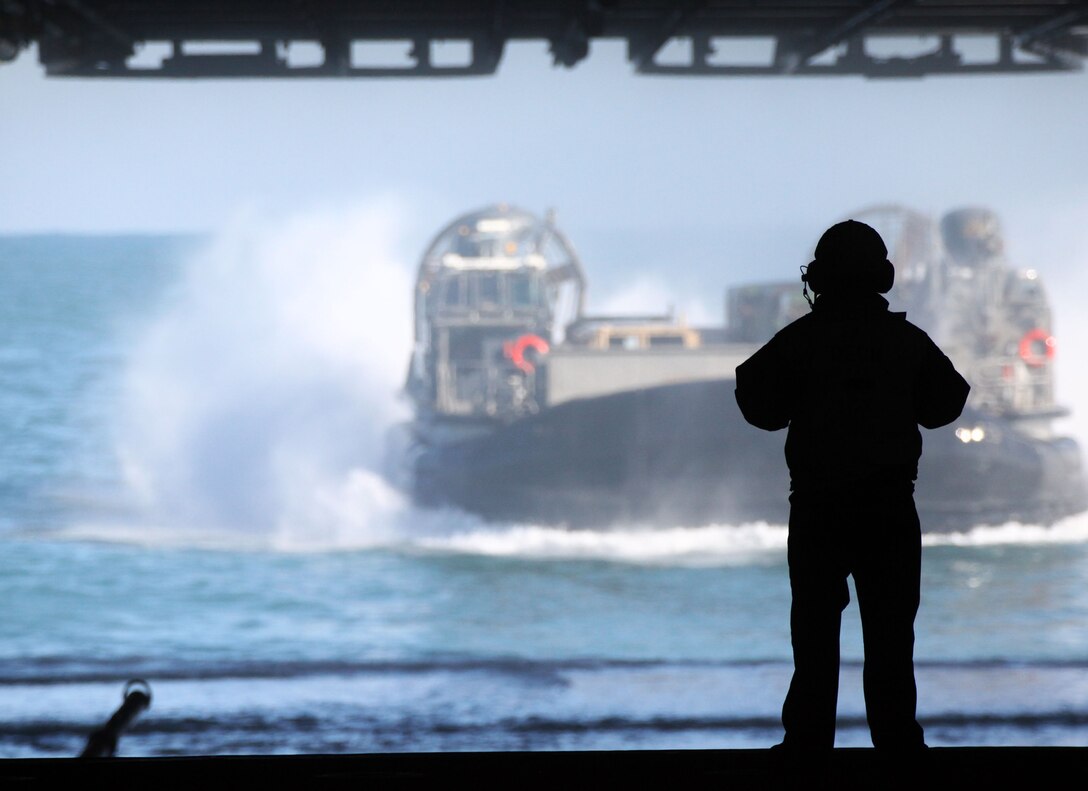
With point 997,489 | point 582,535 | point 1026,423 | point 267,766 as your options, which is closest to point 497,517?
point 582,535

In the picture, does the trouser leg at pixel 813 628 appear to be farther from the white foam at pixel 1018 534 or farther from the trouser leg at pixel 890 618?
the white foam at pixel 1018 534

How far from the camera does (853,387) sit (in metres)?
2.97

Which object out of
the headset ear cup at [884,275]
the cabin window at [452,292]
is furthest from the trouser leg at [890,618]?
the cabin window at [452,292]

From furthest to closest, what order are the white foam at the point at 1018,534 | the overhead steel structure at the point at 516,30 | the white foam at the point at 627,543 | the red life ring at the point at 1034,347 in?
the red life ring at the point at 1034,347
the white foam at the point at 627,543
the white foam at the point at 1018,534
the overhead steel structure at the point at 516,30

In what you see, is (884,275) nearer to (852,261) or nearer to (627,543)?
(852,261)

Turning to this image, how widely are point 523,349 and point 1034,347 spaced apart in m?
12.4

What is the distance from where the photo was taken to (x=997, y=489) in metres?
25.7

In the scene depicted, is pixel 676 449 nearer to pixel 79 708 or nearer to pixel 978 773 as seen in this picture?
pixel 79 708

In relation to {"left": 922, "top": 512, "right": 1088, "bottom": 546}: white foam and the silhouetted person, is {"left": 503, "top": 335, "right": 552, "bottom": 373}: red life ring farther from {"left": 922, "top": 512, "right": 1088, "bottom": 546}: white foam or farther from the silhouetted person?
the silhouetted person

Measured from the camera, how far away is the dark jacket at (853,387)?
2.96m

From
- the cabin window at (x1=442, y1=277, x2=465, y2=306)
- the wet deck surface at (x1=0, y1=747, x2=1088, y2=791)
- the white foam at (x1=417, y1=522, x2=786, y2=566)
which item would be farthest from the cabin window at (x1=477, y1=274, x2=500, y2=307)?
the wet deck surface at (x1=0, y1=747, x2=1088, y2=791)

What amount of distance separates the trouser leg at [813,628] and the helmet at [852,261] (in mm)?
540

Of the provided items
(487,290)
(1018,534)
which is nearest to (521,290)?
(487,290)

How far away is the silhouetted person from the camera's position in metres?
2.96
